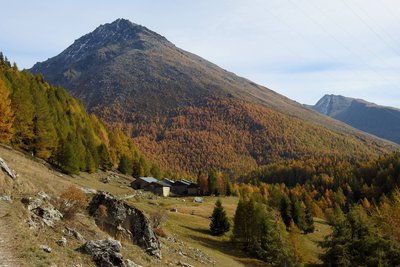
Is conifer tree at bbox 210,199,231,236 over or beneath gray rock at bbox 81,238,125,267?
beneath

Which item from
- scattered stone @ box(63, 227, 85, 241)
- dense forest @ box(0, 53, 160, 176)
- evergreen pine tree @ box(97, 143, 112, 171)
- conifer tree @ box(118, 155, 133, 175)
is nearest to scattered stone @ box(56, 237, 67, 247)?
scattered stone @ box(63, 227, 85, 241)

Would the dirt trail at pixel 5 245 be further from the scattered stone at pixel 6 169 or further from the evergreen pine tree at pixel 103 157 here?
the evergreen pine tree at pixel 103 157

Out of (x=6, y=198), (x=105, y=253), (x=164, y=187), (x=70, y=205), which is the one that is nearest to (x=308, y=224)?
(x=164, y=187)

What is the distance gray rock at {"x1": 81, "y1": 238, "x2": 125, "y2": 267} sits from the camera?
18.7m

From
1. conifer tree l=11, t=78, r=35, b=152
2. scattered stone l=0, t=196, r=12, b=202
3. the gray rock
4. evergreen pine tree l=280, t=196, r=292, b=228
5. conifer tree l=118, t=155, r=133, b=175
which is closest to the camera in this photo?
the gray rock

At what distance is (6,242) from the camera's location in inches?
675

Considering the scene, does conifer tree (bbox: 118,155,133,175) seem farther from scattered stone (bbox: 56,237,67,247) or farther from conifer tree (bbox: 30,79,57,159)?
scattered stone (bbox: 56,237,67,247)

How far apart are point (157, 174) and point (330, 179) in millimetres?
87667

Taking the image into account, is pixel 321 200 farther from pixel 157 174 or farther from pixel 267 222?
pixel 267 222

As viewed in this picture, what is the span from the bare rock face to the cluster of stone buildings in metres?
76.1

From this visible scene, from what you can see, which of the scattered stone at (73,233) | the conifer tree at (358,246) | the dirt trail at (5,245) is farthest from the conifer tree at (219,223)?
the dirt trail at (5,245)

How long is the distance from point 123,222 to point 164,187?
8389 centimetres

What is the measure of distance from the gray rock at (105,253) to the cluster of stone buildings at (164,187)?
284ft

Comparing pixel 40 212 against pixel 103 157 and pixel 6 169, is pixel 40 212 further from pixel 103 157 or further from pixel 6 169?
pixel 103 157
